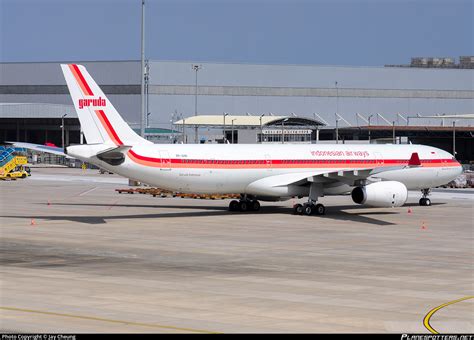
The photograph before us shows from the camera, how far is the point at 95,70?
156 metres

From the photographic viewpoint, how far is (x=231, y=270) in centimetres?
2858

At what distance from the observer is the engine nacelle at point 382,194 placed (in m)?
48.0

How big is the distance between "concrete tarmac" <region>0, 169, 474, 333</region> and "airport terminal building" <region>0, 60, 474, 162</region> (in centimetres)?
9876

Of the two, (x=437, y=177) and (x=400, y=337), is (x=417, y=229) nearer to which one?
(x=437, y=177)

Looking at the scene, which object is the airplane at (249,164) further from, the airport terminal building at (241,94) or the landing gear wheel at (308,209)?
the airport terminal building at (241,94)

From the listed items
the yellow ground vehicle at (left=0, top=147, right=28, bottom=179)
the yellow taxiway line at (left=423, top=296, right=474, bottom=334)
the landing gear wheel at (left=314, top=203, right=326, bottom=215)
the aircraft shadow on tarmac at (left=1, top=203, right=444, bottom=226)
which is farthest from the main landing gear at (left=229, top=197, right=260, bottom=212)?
the yellow ground vehicle at (left=0, top=147, right=28, bottom=179)

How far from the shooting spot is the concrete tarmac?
2003 cm

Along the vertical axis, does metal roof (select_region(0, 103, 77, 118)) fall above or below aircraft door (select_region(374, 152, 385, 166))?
above

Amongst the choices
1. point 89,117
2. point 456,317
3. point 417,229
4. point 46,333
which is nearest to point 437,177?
point 417,229

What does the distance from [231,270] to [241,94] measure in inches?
5008

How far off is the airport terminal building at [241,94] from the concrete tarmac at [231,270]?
98.8 meters

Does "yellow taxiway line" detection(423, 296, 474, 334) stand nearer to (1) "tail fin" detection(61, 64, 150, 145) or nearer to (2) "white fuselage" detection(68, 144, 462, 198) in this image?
(2) "white fuselage" detection(68, 144, 462, 198)

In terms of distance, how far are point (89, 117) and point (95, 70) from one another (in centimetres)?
11398

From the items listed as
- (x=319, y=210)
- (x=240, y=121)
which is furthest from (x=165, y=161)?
(x=240, y=121)
